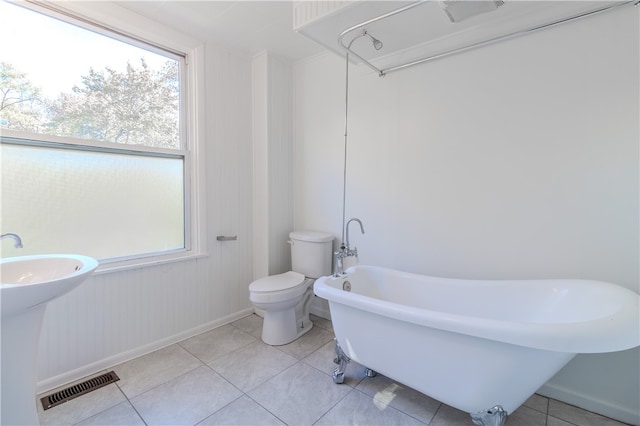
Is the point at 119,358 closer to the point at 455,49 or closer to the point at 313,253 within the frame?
the point at 313,253

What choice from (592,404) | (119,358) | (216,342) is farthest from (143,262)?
(592,404)

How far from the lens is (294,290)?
2.22m

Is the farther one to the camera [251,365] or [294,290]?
[294,290]

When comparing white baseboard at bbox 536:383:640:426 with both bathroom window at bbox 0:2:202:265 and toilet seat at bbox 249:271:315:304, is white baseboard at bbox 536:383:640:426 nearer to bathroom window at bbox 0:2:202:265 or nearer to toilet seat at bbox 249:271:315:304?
toilet seat at bbox 249:271:315:304

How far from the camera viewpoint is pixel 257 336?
7.69 ft

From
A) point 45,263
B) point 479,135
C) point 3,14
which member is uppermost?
point 3,14

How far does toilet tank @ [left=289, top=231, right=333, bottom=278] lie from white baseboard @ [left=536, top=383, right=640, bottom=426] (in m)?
1.62

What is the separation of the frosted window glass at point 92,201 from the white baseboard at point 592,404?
2.70m

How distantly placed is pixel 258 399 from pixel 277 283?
32.0 inches

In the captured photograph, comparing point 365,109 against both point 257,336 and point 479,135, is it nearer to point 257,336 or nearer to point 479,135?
point 479,135

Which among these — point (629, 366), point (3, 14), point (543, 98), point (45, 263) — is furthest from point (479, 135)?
point (3, 14)

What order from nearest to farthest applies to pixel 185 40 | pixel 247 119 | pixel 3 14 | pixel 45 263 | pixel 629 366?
1. pixel 45 263
2. pixel 629 366
3. pixel 3 14
4. pixel 185 40
5. pixel 247 119

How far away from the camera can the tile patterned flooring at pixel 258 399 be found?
1478mm

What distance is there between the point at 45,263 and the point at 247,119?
1.84 meters
